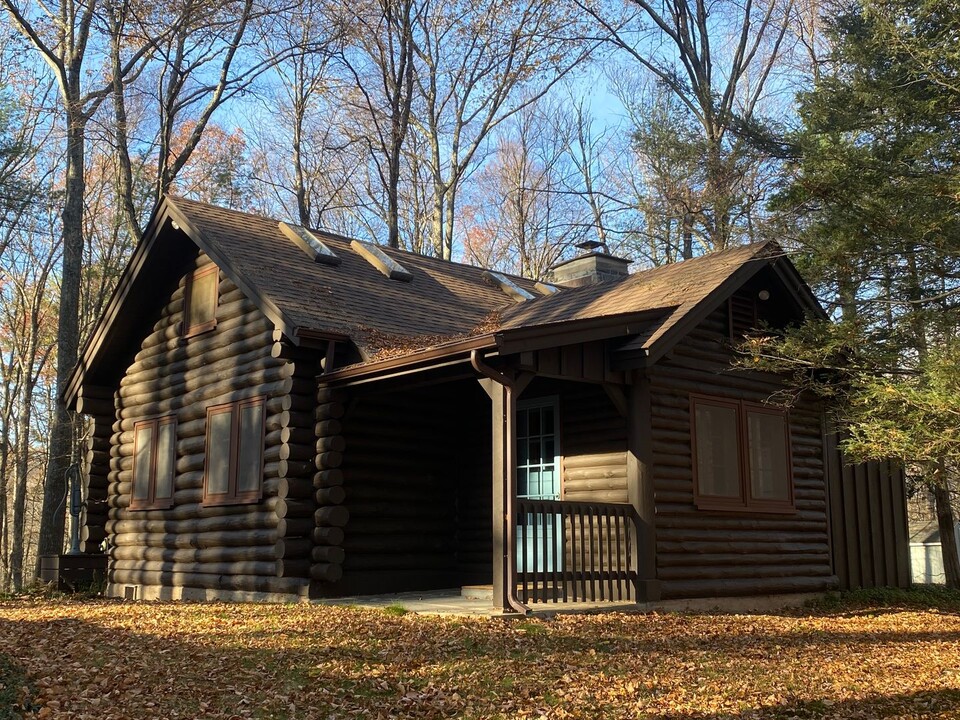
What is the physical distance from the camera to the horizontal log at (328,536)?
40.2 ft

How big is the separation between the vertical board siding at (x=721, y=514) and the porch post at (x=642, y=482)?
230 millimetres

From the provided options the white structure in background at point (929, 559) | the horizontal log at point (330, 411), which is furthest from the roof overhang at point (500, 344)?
the white structure in background at point (929, 559)

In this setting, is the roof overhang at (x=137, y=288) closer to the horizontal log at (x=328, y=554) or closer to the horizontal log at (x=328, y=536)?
the horizontal log at (x=328, y=536)

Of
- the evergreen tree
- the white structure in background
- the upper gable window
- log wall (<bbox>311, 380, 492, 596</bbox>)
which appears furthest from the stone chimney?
the white structure in background

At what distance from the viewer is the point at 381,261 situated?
1703cm

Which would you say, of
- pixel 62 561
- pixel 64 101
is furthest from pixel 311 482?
pixel 64 101

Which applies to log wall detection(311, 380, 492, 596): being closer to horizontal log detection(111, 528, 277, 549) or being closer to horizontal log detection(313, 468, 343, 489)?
horizontal log detection(313, 468, 343, 489)

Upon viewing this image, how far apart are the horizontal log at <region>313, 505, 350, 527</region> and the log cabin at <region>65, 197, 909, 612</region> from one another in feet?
0.11

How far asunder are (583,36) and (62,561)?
18.1 m

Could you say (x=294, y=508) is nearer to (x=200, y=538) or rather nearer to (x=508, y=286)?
(x=200, y=538)

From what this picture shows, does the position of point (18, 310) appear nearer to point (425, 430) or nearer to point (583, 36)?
point (583, 36)

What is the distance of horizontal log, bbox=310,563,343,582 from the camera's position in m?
12.2

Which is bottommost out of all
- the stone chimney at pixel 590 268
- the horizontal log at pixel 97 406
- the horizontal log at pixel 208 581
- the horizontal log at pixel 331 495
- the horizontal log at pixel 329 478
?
the horizontal log at pixel 208 581

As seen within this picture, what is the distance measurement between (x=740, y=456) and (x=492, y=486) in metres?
3.59
